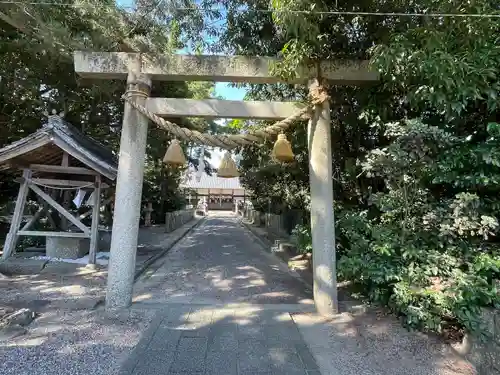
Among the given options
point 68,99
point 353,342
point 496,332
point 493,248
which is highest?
point 68,99

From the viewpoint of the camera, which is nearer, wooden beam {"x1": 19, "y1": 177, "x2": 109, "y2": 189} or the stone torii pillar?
the stone torii pillar

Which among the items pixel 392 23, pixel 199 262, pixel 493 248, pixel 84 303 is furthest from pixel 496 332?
pixel 199 262

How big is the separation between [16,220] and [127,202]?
4.70 metres

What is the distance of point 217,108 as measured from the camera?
4945 millimetres

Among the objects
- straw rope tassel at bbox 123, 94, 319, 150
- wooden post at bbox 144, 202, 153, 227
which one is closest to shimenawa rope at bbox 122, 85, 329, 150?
straw rope tassel at bbox 123, 94, 319, 150

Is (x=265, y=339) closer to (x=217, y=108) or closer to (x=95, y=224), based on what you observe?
(x=217, y=108)

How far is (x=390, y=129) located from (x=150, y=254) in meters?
7.99

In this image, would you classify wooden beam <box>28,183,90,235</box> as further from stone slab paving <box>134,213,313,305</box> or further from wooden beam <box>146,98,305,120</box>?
wooden beam <box>146,98,305,120</box>

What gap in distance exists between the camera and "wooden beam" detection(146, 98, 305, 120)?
16.2 feet

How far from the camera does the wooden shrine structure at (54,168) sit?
7336mm

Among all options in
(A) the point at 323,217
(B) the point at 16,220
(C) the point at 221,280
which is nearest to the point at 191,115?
(A) the point at 323,217

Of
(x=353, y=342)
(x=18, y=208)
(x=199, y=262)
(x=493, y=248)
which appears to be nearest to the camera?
(x=493, y=248)

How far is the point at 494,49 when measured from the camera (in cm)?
343

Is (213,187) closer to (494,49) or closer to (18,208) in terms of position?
(18,208)
